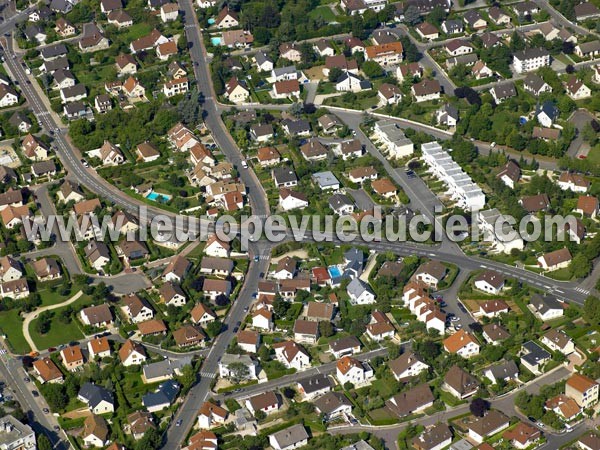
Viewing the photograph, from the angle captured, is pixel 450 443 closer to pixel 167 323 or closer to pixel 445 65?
pixel 167 323

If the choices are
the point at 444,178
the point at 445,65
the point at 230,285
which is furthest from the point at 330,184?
the point at 445,65

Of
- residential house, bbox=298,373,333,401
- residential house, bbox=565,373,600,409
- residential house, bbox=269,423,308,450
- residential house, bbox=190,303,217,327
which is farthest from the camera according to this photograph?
residential house, bbox=190,303,217,327

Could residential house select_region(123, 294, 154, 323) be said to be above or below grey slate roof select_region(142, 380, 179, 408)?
above

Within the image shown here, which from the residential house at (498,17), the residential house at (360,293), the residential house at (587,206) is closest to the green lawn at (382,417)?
the residential house at (360,293)

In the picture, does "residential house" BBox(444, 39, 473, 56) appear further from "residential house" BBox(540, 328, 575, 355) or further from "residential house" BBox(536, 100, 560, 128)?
"residential house" BBox(540, 328, 575, 355)

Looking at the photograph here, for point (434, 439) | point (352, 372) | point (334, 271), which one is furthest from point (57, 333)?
point (434, 439)

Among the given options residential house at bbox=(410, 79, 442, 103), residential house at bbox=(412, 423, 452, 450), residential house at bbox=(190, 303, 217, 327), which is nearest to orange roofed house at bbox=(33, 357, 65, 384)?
residential house at bbox=(190, 303, 217, 327)
